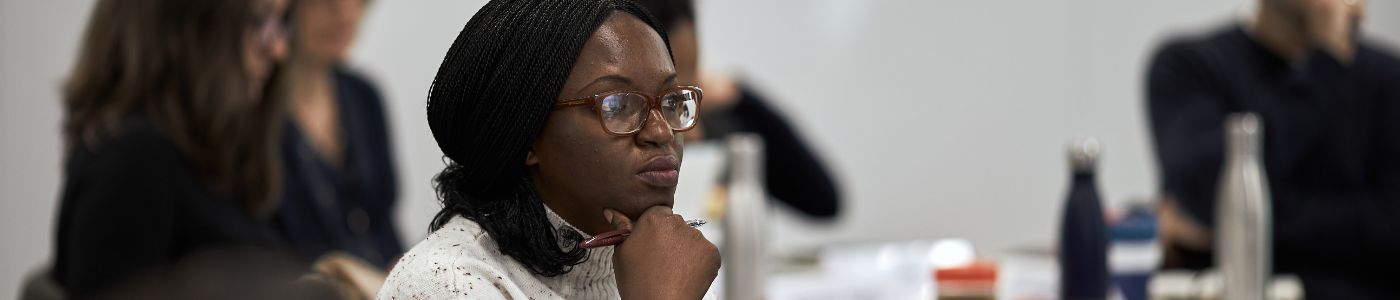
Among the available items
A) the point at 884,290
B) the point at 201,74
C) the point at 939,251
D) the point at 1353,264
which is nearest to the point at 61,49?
the point at 201,74

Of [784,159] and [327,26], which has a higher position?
[327,26]

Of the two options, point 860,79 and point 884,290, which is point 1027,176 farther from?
point 884,290

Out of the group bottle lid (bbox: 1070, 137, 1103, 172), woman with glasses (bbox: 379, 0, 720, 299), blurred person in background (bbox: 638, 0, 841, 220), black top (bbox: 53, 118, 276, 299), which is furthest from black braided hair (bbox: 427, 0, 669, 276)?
blurred person in background (bbox: 638, 0, 841, 220)

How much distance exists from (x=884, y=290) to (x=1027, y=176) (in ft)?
7.22

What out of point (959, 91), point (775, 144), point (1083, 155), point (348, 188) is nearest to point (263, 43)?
point (348, 188)

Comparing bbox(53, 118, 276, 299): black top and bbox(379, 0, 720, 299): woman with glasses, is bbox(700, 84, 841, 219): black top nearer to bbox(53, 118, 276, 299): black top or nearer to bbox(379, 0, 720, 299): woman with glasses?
bbox(53, 118, 276, 299): black top

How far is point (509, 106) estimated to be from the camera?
499 mm

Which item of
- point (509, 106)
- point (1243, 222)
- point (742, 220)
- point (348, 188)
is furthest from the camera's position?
point (348, 188)

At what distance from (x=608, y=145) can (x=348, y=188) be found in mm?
A: 1597

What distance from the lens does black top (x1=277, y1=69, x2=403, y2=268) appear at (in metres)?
1.72

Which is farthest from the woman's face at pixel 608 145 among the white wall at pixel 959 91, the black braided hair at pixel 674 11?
the white wall at pixel 959 91

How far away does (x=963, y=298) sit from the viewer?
1599mm

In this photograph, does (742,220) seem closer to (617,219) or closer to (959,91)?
(617,219)

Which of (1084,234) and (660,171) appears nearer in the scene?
(660,171)
